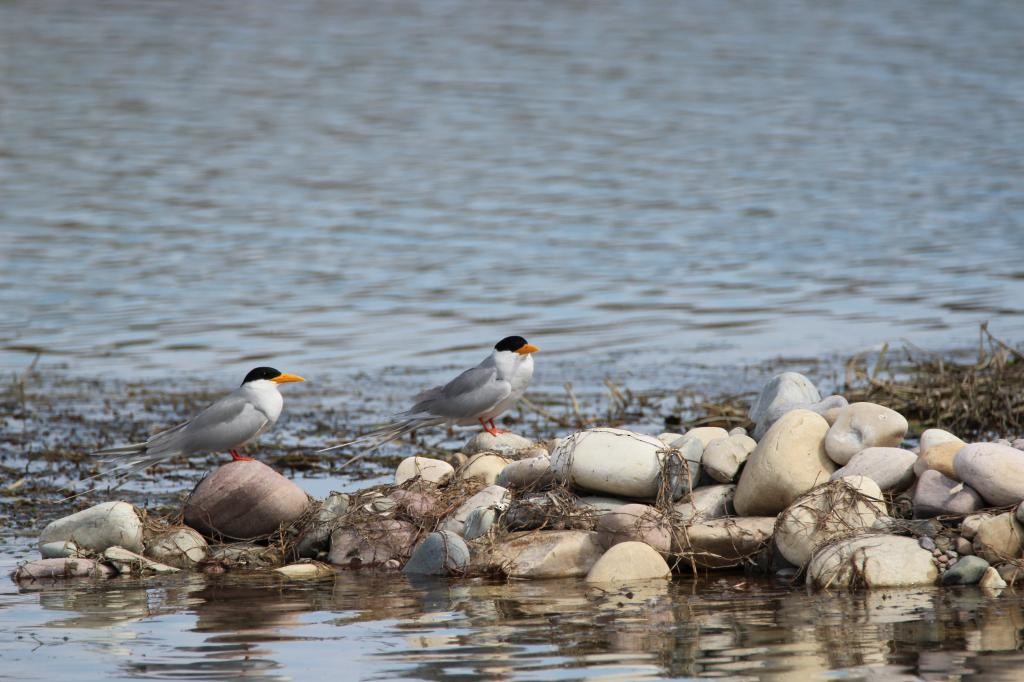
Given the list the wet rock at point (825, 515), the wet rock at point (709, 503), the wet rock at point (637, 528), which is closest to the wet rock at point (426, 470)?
the wet rock at point (637, 528)

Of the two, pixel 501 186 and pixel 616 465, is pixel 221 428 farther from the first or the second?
pixel 501 186

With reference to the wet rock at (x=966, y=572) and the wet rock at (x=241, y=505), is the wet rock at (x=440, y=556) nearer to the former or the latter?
the wet rock at (x=241, y=505)

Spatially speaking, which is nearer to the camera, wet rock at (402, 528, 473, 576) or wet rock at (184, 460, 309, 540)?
wet rock at (402, 528, 473, 576)

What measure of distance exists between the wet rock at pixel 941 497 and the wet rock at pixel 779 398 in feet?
4.33

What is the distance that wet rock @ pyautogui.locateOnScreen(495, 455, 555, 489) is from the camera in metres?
9.22

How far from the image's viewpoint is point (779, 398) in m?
9.91

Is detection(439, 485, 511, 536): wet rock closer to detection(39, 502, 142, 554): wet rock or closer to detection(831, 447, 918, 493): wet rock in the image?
detection(39, 502, 142, 554): wet rock

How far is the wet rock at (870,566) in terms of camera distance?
7.90 m

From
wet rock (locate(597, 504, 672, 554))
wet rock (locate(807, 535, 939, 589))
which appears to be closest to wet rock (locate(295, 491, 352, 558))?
wet rock (locate(597, 504, 672, 554))

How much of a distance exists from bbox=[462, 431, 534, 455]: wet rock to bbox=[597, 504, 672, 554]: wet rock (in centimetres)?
159

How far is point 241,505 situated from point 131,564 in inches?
28.1

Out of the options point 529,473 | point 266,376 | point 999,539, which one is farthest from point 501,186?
point 999,539

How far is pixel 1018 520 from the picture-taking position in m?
8.02

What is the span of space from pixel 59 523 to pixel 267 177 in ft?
57.3
